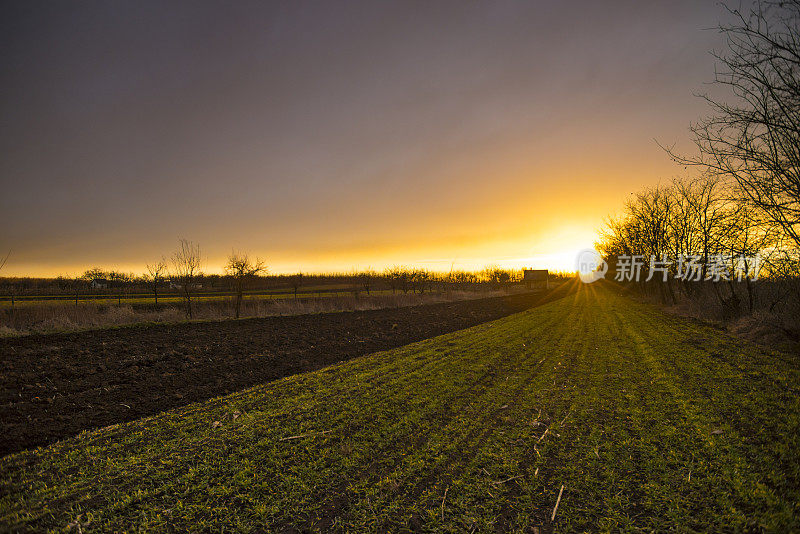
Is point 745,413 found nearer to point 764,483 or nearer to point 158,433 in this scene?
point 764,483

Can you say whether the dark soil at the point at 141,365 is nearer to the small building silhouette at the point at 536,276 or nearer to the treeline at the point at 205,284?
the treeline at the point at 205,284

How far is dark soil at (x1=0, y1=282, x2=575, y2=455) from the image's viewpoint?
6.26 m

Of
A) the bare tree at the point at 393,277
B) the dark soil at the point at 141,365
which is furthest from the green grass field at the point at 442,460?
the bare tree at the point at 393,277

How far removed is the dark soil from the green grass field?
41.8 inches

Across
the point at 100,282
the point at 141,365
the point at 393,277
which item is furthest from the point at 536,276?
the point at 100,282

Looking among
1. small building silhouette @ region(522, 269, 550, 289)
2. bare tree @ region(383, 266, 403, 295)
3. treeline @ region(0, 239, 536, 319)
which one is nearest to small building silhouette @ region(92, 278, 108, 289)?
treeline @ region(0, 239, 536, 319)

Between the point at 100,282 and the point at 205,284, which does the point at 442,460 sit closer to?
the point at 205,284

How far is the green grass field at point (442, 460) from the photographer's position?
3.27m

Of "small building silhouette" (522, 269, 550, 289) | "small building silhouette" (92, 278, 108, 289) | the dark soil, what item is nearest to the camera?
the dark soil

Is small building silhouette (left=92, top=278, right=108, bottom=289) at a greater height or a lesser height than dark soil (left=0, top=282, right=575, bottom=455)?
greater

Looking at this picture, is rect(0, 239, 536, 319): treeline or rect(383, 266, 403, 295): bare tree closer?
rect(0, 239, 536, 319): treeline

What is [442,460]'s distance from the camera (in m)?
4.24

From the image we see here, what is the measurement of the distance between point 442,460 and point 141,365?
9.52 m

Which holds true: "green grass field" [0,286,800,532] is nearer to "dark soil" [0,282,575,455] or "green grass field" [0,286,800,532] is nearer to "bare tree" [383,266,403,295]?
"dark soil" [0,282,575,455]
